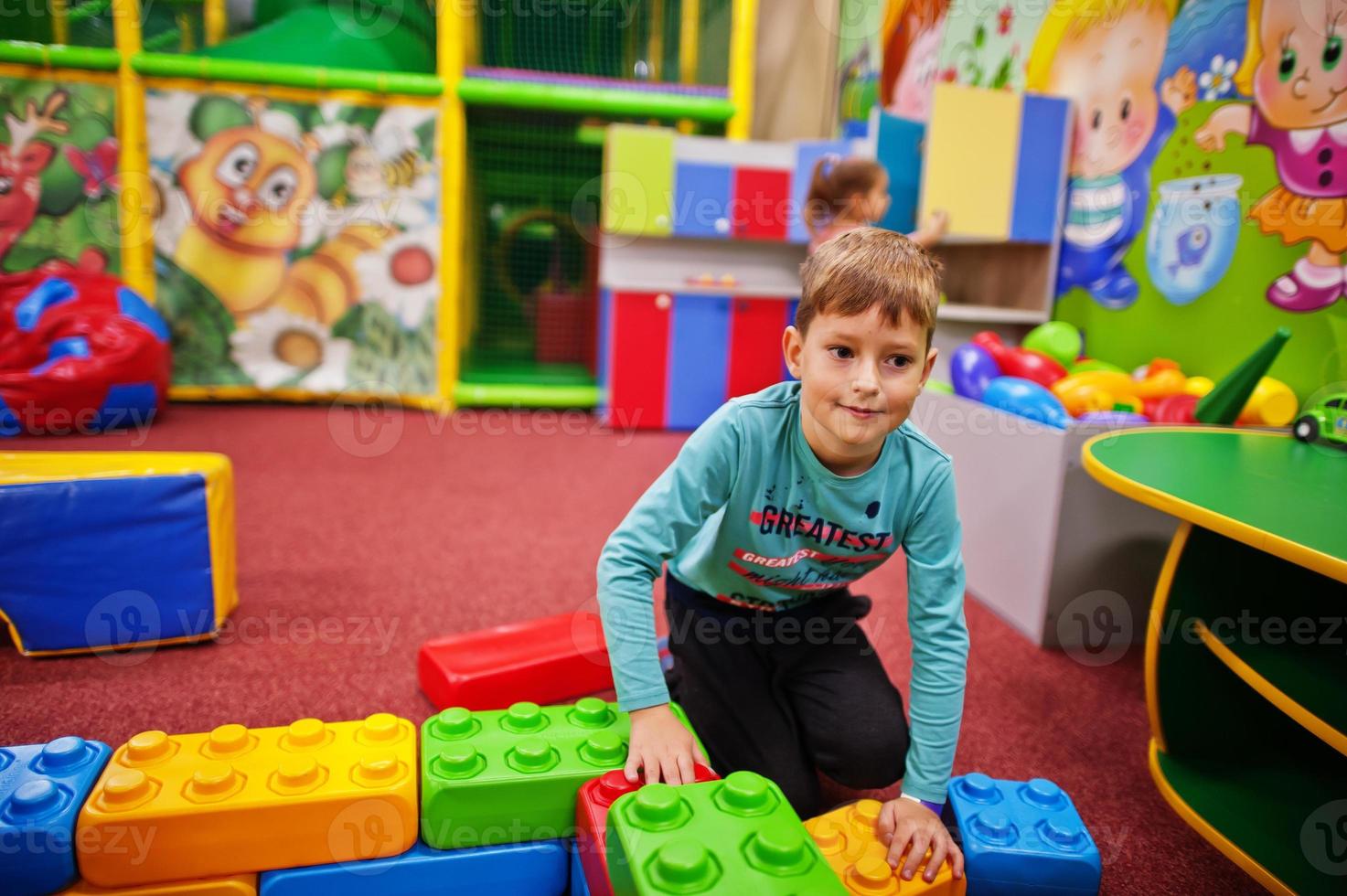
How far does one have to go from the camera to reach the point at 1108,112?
7.88 feet

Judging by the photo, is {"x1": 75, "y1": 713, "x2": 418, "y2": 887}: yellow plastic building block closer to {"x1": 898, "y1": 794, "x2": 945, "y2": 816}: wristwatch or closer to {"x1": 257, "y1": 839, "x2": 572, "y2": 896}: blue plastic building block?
{"x1": 257, "y1": 839, "x2": 572, "y2": 896}: blue plastic building block

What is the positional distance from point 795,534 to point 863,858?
0.36 meters

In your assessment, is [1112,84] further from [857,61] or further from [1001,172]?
[857,61]

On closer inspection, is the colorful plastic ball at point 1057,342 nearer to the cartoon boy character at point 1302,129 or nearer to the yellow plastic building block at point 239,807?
the cartoon boy character at point 1302,129

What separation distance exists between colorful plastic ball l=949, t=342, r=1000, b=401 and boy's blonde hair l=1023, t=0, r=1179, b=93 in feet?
3.06

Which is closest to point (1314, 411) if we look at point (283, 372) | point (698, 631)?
point (698, 631)

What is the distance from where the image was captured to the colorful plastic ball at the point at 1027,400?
1.84 m

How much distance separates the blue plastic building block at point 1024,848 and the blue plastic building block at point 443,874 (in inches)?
16.6

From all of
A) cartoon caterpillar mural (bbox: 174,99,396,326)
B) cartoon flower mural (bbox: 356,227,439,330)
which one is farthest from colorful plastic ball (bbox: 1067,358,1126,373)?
cartoon caterpillar mural (bbox: 174,99,396,326)

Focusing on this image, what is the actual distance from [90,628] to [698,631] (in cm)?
104

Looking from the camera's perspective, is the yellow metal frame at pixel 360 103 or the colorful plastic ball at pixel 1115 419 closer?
the colorful plastic ball at pixel 1115 419

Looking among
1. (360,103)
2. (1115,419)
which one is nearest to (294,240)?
(360,103)

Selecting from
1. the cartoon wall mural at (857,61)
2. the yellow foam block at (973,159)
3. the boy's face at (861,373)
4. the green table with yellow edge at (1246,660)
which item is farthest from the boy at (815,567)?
the cartoon wall mural at (857,61)

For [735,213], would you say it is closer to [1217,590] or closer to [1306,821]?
[1217,590]
